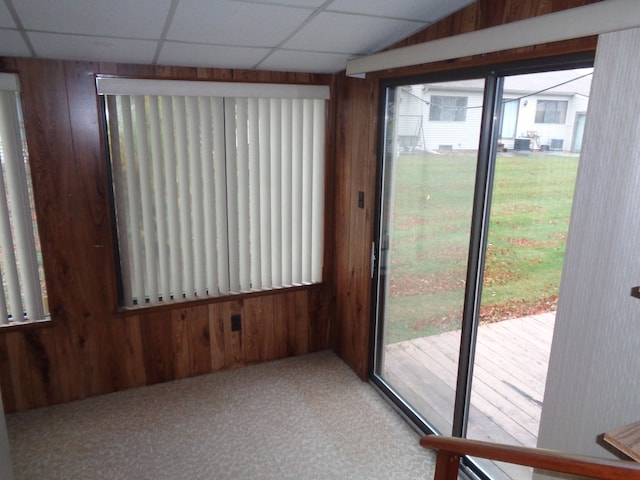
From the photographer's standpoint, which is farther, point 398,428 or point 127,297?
point 127,297

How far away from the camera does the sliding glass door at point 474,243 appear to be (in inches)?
73.5

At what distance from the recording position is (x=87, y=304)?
2861 millimetres

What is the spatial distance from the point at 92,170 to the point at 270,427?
72.5 inches

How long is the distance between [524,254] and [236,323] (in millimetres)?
2043

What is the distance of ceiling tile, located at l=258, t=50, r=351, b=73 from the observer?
2599 mm

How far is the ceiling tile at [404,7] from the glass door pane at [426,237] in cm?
33

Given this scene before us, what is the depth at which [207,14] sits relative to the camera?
1.89 metres

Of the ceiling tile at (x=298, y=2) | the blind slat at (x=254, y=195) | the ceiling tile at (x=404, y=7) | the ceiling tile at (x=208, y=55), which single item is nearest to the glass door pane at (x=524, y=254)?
the ceiling tile at (x=404, y=7)

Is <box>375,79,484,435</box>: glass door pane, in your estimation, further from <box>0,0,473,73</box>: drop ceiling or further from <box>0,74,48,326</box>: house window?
<box>0,74,48,326</box>: house window

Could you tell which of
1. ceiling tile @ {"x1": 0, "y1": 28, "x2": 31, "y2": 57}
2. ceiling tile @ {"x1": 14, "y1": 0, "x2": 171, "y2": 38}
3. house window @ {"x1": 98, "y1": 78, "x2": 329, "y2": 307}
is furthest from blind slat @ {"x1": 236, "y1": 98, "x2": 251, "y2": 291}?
ceiling tile @ {"x1": 0, "y1": 28, "x2": 31, "y2": 57}

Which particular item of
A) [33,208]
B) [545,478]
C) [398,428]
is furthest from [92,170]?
[545,478]

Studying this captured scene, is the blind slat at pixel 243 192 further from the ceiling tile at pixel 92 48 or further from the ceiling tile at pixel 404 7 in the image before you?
the ceiling tile at pixel 404 7

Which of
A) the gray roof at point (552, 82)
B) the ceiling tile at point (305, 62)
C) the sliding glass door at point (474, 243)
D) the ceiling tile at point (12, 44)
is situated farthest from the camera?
the ceiling tile at point (305, 62)

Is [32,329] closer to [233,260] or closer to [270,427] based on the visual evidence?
[233,260]
